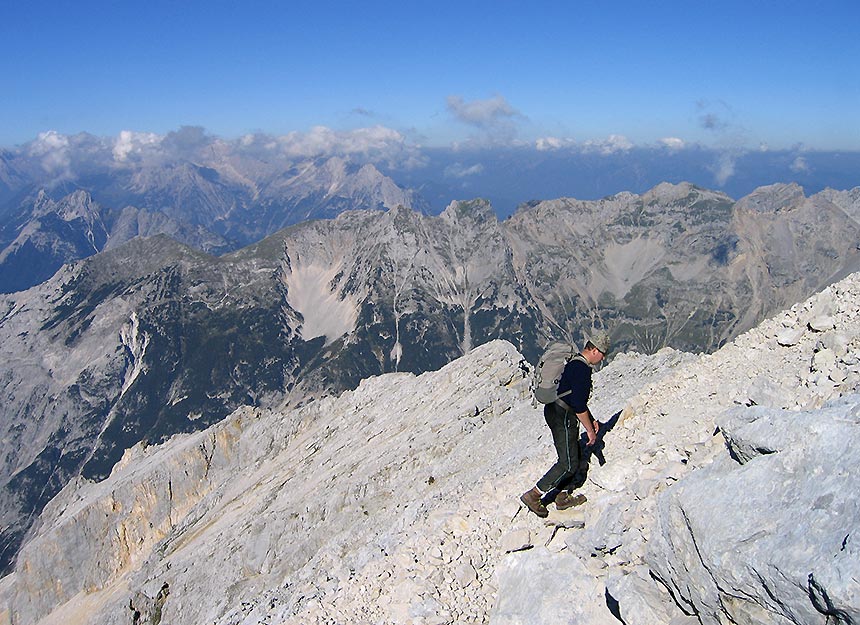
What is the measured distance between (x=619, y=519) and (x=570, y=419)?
2702mm

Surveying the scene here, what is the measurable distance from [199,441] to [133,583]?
890 inches

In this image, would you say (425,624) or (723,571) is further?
(425,624)

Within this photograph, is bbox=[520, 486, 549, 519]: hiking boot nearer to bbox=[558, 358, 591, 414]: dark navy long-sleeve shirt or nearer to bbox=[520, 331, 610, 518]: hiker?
bbox=[520, 331, 610, 518]: hiker

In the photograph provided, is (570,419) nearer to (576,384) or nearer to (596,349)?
(576,384)

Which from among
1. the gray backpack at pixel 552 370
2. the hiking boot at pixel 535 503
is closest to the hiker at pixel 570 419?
the hiking boot at pixel 535 503

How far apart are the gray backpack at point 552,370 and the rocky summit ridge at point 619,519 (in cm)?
289

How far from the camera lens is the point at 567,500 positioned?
Result: 14.9 metres

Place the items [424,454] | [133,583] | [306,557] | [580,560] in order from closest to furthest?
[580,560]
[306,557]
[424,454]
[133,583]

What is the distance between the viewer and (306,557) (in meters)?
32.7

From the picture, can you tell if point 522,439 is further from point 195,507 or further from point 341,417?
point 195,507

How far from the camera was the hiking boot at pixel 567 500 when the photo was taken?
14845mm

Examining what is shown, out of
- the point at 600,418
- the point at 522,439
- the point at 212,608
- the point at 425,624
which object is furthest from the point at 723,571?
the point at 212,608

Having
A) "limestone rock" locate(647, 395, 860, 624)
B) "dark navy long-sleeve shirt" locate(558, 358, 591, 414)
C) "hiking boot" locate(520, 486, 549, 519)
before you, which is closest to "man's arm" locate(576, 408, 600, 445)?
"dark navy long-sleeve shirt" locate(558, 358, 591, 414)

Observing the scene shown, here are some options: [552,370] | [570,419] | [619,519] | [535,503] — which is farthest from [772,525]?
[535,503]
